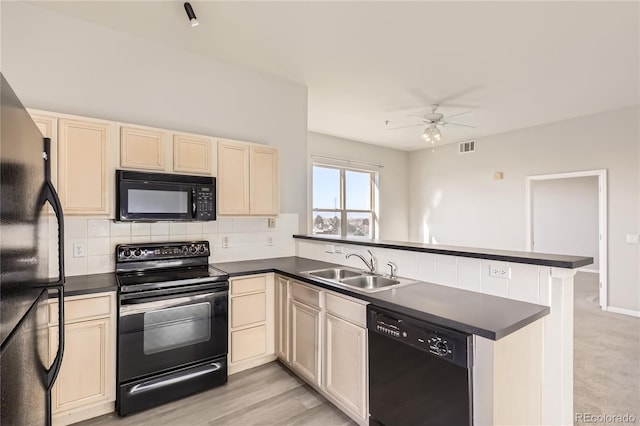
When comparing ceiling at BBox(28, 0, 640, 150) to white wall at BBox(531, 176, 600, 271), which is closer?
ceiling at BBox(28, 0, 640, 150)

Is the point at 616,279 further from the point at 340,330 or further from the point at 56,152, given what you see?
the point at 56,152

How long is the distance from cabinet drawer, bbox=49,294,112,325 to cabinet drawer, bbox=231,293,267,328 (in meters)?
0.90

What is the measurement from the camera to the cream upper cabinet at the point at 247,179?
3.01 meters

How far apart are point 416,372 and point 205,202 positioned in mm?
2056

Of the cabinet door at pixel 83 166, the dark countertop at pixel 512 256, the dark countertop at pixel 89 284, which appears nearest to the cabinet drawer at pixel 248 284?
the dark countertop at pixel 89 284

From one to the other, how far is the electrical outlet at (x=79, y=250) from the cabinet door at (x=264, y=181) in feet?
4.49

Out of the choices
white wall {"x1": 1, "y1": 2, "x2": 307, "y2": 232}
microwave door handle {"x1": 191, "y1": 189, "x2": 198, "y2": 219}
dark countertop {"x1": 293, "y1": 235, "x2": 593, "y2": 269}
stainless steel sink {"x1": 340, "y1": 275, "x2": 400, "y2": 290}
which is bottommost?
stainless steel sink {"x1": 340, "y1": 275, "x2": 400, "y2": 290}

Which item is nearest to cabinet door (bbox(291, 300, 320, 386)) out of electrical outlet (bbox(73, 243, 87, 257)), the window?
electrical outlet (bbox(73, 243, 87, 257))

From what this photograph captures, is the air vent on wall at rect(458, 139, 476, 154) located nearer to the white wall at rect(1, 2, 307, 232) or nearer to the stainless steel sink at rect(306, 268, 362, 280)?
Answer: the white wall at rect(1, 2, 307, 232)

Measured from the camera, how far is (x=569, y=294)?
5.71 ft

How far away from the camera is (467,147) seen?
21.6ft

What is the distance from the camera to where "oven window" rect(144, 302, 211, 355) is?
230 centimetres

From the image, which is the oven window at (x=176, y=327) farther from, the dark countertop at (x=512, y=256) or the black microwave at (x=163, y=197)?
the dark countertop at (x=512, y=256)

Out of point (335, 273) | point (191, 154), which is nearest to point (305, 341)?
point (335, 273)
